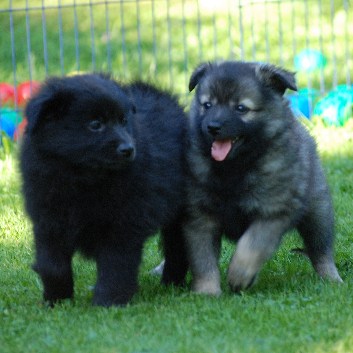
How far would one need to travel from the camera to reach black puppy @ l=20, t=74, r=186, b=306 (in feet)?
15.4

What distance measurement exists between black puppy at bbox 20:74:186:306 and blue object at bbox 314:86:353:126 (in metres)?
4.87

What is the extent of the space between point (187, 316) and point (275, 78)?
1452mm

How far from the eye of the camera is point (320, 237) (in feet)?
18.7

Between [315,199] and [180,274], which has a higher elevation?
[315,199]

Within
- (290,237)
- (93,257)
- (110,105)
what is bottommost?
(290,237)

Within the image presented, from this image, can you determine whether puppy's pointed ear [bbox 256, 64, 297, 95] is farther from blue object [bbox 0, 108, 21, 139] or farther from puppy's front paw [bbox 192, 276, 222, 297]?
blue object [bbox 0, 108, 21, 139]

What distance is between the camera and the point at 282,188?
5.16 m

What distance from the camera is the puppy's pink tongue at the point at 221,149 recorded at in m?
5.10

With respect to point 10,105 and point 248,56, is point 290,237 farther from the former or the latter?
point 248,56

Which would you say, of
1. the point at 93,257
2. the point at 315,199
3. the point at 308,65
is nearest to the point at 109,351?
the point at 93,257

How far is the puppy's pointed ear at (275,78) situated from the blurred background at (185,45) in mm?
4449

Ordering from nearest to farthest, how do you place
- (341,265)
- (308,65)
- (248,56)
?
(341,265) → (308,65) → (248,56)

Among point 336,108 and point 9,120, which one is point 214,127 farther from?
point 9,120

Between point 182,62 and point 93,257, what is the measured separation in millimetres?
7896
